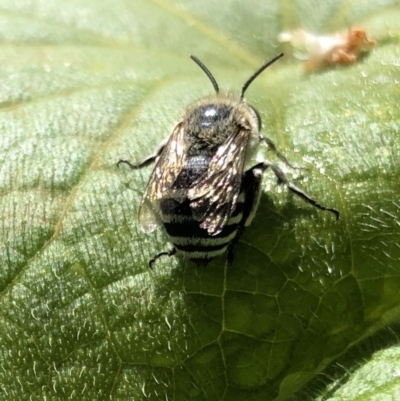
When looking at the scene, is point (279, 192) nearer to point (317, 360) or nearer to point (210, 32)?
point (317, 360)

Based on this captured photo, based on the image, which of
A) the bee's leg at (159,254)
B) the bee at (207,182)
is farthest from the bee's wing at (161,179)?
the bee's leg at (159,254)

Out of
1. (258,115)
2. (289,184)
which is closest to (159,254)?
(289,184)

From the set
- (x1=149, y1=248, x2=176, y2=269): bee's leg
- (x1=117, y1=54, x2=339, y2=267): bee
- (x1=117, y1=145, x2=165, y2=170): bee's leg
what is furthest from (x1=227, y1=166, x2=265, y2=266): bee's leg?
(x1=117, y1=145, x2=165, y2=170): bee's leg

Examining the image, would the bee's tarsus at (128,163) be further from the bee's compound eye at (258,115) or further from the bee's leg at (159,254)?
the bee's compound eye at (258,115)

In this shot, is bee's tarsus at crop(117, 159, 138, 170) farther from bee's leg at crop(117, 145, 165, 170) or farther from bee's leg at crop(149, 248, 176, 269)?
bee's leg at crop(149, 248, 176, 269)

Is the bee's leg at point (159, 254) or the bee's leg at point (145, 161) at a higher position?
the bee's leg at point (145, 161)

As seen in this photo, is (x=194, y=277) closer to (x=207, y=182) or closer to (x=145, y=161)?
(x=207, y=182)
